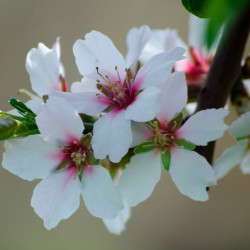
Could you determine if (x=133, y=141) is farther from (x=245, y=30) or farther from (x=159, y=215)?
(x=159, y=215)

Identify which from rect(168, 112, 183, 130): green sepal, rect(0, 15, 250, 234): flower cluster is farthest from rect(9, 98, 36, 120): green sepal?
rect(168, 112, 183, 130): green sepal

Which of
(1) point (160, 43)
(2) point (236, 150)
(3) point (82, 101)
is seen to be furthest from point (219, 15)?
(1) point (160, 43)

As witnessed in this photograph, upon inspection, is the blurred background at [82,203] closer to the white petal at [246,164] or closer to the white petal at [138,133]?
the white petal at [246,164]

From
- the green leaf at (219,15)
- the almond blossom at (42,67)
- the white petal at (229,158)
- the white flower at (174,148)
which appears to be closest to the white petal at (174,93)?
the white flower at (174,148)

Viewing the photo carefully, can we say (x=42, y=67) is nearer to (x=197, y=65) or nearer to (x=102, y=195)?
(x=102, y=195)

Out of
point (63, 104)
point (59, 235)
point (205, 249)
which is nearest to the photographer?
point (63, 104)

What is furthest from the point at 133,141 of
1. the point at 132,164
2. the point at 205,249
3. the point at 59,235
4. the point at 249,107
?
the point at 205,249

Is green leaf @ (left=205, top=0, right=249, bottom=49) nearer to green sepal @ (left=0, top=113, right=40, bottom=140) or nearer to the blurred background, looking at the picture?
green sepal @ (left=0, top=113, right=40, bottom=140)
